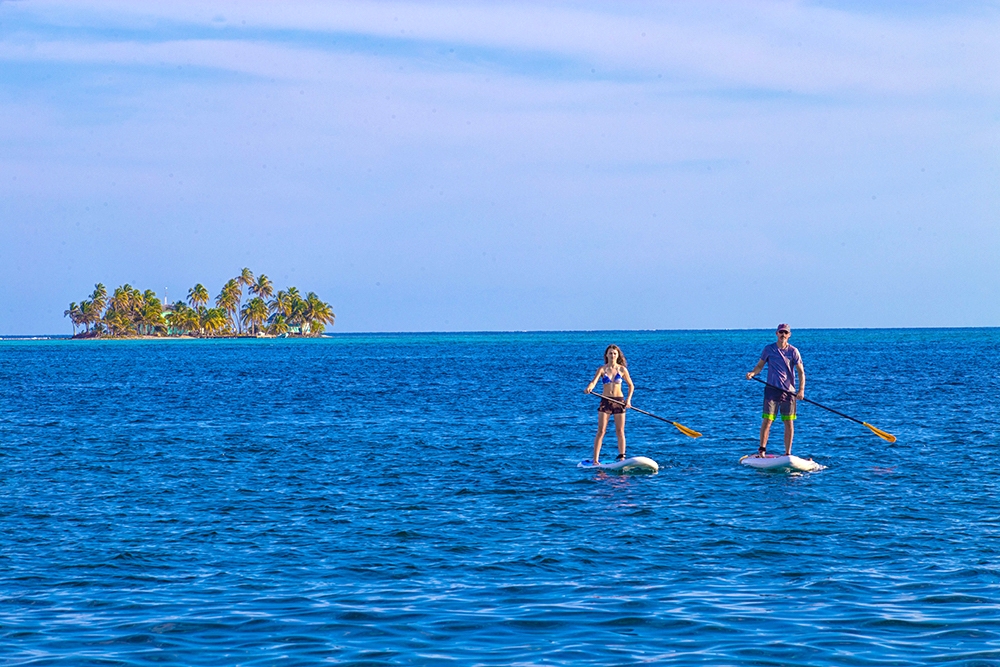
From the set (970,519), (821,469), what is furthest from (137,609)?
(821,469)

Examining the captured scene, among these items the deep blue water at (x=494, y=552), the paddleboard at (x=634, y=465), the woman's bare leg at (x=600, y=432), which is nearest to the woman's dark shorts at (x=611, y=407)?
the woman's bare leg at (x=600, y=432)

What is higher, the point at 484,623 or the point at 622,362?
the point at 622,362

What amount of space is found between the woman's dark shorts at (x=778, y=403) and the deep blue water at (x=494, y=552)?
1.19 meters

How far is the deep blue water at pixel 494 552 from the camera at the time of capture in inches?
382

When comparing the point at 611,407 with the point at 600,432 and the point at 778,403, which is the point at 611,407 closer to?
the point at 600,432

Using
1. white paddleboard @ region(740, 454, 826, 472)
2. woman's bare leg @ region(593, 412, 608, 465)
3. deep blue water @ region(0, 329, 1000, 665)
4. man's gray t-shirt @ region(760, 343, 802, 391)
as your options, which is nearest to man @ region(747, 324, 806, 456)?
man's gray t-shirt @ region(760, 343, 802, 391)

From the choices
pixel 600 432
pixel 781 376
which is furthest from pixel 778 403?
pixel 600 432

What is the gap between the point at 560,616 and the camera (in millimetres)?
10477

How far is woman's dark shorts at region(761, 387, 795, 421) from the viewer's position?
68.0ft

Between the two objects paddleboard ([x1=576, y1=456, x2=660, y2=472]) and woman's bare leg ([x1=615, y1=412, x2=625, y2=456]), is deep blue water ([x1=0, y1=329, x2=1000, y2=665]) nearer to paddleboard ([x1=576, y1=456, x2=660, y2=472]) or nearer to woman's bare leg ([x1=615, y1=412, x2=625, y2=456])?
paddleboard ([x1=576, y1=456, x2=660, y2=472])

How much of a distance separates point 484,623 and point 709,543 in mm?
4483

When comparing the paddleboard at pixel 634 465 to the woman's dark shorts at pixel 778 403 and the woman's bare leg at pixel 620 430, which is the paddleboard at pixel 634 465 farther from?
the woman's dark shorts at pixel 778 403

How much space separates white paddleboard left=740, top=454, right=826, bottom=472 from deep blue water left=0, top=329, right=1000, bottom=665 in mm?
339

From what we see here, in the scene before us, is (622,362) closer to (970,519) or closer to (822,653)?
(970,519)
